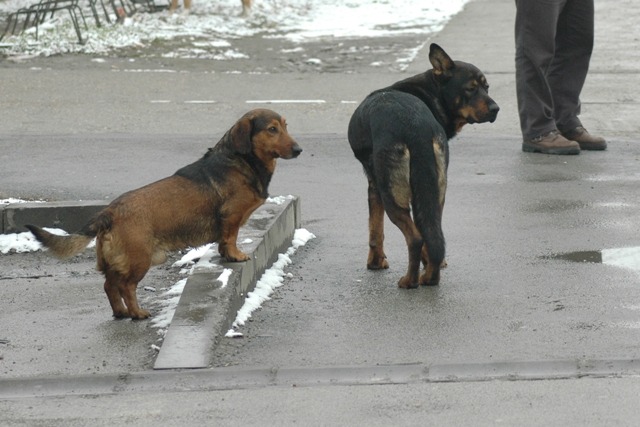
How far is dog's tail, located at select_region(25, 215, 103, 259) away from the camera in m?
6.14

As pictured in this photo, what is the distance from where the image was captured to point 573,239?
784 centimetres

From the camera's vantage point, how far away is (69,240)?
6.18 meters

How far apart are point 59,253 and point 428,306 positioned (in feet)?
6.01

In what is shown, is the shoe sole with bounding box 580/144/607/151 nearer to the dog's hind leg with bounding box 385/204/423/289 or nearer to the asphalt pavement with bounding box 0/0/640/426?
the asphalt pavement with bounding box 0/0/640/426

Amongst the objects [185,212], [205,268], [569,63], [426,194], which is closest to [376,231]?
[426,194]

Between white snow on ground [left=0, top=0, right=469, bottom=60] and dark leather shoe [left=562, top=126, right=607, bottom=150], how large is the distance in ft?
22.6

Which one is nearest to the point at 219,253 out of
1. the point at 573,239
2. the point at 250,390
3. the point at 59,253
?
the point at 59,253

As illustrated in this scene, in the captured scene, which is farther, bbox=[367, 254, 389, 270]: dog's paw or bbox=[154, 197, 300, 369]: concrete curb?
bbox=[367, 254, 389, 270]: dog's paw

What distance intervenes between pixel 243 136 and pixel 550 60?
4591 mm

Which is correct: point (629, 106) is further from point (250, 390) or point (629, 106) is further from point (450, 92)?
point (250, 390)

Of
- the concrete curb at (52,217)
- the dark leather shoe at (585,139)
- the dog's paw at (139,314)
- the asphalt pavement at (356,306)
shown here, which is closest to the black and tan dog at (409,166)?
the asphalt pavement at (356,306)

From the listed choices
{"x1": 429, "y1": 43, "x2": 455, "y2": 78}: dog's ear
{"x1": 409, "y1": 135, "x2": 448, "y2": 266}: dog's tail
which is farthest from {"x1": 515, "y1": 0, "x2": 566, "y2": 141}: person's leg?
{"x1": 409, "y1": 135, "x2": 448, "y2": 266}: dog's tail

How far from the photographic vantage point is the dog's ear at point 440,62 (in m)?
7.04

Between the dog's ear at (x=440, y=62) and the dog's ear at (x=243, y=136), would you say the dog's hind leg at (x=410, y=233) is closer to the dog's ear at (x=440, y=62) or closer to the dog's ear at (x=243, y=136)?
the dog's ear at (x=243, y=136)
